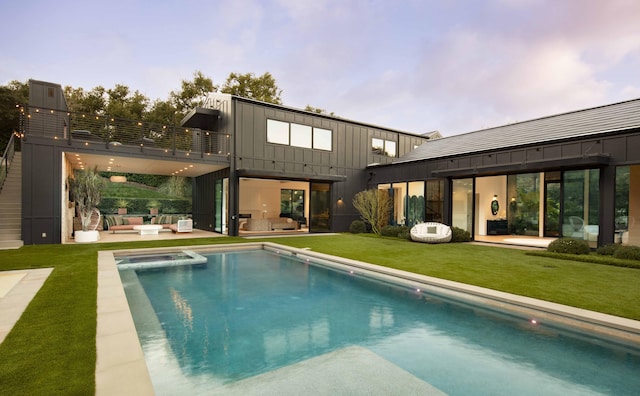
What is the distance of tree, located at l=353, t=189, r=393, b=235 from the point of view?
15066mm

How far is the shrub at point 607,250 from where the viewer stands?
27.7 ft

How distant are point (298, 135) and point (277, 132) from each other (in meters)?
1.11

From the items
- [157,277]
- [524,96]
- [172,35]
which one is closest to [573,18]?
[524,96]

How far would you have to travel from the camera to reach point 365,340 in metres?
4.05

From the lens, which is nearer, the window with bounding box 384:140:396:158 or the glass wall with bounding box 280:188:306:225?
the window with bounding box 384:140:396:158

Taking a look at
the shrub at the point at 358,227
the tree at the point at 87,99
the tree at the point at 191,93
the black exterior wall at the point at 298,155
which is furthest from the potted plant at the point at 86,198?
the tree at the point at 191,93

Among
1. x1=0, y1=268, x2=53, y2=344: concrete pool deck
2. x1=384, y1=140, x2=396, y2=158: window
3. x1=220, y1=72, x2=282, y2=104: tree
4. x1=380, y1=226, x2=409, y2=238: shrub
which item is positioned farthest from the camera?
x1=220, y1=72, x2=282, y2=104: tree

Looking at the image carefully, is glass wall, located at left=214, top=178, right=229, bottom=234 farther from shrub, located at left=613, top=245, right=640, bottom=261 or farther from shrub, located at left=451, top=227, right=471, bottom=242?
shrub, located at left=613, top=245, right=640, bottom=261

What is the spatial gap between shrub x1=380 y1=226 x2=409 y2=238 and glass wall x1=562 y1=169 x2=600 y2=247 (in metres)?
5.20

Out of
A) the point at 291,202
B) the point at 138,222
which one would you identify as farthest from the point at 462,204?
the point at 138,222

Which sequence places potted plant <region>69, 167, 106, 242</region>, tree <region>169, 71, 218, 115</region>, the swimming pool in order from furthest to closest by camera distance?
1. tree <region>169, 71, 218, 115</region>
2. potted plant <region>69, 167, 106, 242</region>
3. the swimming pool

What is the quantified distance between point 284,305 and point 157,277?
Answer: 338cm

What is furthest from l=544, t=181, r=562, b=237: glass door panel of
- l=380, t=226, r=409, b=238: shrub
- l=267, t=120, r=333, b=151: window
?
l=267, t=120, r=333, b=151: window

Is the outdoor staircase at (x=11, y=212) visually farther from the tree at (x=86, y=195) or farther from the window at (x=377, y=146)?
the window at (x=377, y=146)
